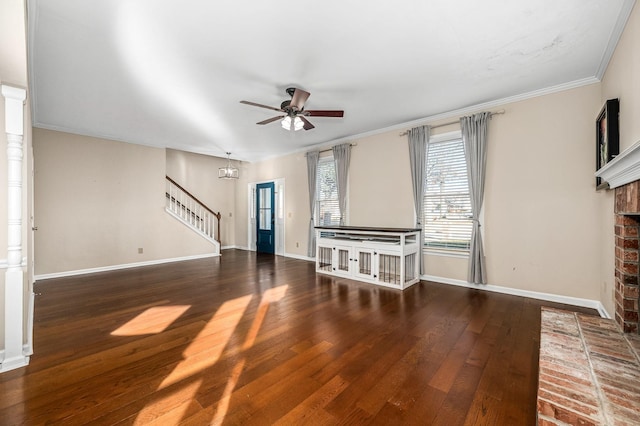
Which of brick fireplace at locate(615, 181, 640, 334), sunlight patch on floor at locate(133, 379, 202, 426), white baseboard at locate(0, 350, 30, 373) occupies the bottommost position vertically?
sunlight patch on floor at locate(133, 379, 202, 426)

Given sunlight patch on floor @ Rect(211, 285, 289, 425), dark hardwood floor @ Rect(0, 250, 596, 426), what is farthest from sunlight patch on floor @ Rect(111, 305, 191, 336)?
sunlight patch on floor @ Rect(211, 285, 289, 425)

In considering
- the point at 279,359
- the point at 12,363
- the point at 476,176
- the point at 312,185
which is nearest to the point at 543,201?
the point at 476,176

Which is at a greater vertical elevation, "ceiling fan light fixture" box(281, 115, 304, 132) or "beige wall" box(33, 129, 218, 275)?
"ceiling fan light fixture" box(281, 115, 304, 132)

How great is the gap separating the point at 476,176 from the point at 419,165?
942mm

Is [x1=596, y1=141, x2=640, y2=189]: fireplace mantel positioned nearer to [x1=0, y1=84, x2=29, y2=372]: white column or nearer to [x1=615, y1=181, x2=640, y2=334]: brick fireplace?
[x1=615, y1=181, x2=640, y2=334]: brick fireplace

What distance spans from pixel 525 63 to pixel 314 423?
413cm

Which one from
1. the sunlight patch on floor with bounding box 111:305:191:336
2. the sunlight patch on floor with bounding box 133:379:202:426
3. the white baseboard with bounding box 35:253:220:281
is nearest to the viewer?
the sunlight patch on floor with bounding box 133:379:202:426

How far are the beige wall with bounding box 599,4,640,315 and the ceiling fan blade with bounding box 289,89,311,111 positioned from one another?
297 cm

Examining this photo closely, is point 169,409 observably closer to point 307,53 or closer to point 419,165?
point 307,53

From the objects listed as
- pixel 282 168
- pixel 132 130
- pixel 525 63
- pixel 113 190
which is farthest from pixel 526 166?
pixel 113 190

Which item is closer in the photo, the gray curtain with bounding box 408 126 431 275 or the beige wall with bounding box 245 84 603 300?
the beige wall with bounding box 245 84 603 300

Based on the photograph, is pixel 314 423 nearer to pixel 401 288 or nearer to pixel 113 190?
pixel 401 288

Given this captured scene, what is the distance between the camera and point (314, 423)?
1588mm

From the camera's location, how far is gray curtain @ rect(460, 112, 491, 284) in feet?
13.7
